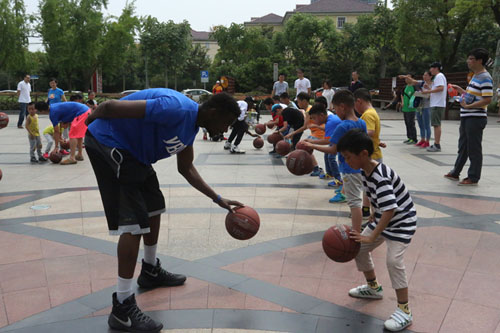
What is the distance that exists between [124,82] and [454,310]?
61.6 m

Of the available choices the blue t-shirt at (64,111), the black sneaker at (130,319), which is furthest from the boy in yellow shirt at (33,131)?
the black sneaker at (130,319)

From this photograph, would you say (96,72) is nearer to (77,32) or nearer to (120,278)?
(77,32)

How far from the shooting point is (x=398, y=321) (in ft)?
10.8

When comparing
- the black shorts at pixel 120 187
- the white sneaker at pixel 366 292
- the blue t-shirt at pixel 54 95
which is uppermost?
the blue t-shirt at pixel 54 95

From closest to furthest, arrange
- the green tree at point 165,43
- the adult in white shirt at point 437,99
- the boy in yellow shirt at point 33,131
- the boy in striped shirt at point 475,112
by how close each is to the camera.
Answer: the boy in striped shirt at point 475,112 < the boy in yellow shirt at point 33,131 < the adult in white shirt at point 437,99 < the green tree at point 165,43

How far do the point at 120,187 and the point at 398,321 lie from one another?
85.1 inches

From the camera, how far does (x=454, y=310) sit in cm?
361

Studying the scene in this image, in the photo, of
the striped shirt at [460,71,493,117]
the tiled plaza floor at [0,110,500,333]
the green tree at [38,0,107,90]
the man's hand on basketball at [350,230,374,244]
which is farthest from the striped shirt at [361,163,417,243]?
the green tree at [38,0,107,90]

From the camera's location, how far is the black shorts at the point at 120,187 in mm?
3264

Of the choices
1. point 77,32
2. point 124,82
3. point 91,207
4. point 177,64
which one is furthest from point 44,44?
point 91,207

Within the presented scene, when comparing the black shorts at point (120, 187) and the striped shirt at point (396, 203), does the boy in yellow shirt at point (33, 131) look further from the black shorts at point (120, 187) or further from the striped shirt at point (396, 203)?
the striped shirt at point (396, 203)

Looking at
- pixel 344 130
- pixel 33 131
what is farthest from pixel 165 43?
pixel 344 130

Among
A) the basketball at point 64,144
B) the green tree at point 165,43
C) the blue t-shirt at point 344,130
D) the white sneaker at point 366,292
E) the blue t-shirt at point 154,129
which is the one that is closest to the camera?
the blue t-shirt at point 154,129

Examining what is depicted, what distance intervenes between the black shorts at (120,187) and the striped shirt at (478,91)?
6.56 metres
